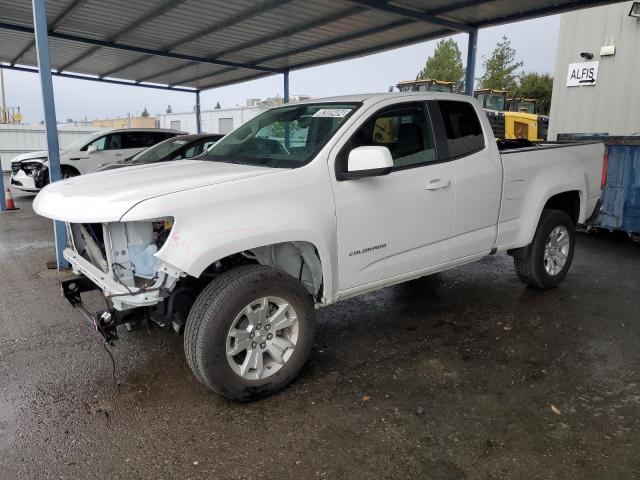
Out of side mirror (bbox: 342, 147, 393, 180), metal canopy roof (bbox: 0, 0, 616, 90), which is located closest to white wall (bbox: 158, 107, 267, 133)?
metal canopy roof (bbox: 0, 0, 616, 90)

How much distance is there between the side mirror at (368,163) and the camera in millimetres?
3260

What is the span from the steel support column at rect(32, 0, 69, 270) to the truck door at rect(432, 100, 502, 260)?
14.6 feet

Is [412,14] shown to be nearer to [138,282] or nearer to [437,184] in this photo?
[437,184]

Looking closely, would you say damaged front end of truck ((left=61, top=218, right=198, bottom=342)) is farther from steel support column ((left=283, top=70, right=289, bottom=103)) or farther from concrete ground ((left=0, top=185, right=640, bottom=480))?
steel support column ((left=283, top=70, right=289, bottom=103))

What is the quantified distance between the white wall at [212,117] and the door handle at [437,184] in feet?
88.7

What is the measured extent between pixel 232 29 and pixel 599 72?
8.19 meters

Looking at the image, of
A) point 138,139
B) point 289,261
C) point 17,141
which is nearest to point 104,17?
point 138,139

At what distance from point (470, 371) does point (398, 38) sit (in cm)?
799

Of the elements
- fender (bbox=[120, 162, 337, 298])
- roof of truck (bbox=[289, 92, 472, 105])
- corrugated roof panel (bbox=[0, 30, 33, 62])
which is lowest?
fender (bbox=[120, 162, 337, 298])

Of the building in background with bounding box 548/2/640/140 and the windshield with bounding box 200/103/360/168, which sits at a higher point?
the building in background with bounding box 548/2/640/140

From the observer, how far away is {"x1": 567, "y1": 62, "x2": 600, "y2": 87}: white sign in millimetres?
11328

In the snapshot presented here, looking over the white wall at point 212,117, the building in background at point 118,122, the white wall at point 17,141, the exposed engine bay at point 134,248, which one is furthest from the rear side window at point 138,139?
the building in background at point 118,122

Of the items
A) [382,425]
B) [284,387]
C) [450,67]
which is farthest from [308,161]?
[450,67]

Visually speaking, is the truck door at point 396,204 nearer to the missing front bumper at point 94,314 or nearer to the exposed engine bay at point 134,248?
the exposed engine bay at point 134,248
